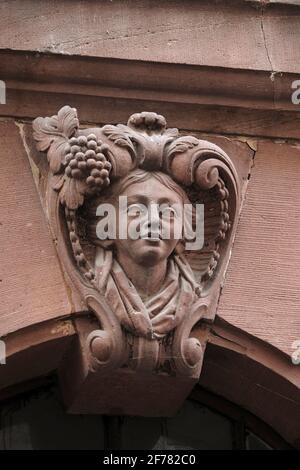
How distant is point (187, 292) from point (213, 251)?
0.52 feet

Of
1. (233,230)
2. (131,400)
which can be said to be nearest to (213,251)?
(233,230)

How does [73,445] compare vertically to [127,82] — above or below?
below

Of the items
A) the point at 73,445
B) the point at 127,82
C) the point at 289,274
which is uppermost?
the point at 127,82

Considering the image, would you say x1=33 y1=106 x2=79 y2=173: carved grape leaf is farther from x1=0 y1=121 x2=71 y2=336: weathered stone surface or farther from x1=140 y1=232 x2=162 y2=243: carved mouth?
x1=140 y1=232 x2=162 y2=243: carved mouth

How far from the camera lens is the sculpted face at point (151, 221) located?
3.79 metres

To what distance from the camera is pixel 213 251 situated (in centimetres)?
396

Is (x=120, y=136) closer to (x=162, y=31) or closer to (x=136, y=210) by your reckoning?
(x=136, y=210)

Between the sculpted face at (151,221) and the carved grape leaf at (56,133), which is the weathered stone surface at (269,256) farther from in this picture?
the carved grape leaf at (56,133)

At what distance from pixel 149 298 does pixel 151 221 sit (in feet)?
0.60

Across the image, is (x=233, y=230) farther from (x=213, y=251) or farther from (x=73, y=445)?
(x=73, y=445)

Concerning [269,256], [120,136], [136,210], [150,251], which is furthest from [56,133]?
[269,256]

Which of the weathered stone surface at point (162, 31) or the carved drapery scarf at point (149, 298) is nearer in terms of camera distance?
the carved drapery scarf at point (149, 298)

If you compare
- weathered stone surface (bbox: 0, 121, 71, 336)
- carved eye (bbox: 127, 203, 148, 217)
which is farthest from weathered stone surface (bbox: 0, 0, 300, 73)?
carved eye (bbox: 127, 203, 148, 217)

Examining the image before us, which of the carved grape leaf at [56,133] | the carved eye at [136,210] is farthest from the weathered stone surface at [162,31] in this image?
the carved eye at [136,210]
